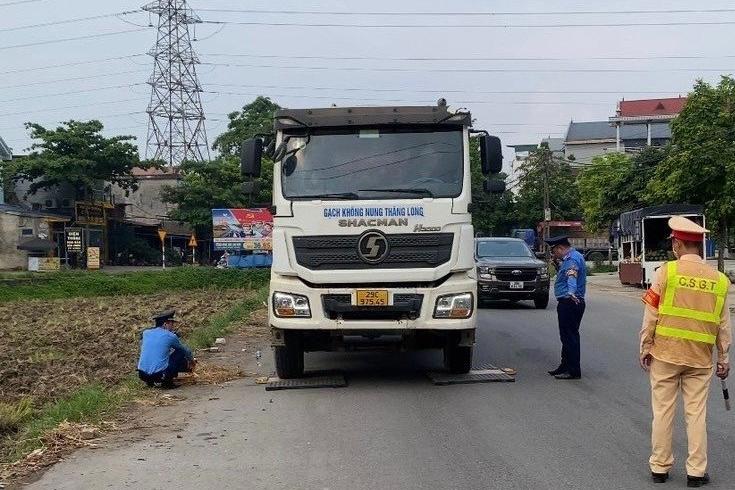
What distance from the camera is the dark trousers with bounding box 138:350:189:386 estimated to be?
10.2 meters

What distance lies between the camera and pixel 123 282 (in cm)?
3841

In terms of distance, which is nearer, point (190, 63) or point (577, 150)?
point (190, 63)

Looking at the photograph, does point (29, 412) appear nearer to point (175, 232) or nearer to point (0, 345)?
point (0, 345)

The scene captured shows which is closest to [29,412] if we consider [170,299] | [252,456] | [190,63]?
[252,456]

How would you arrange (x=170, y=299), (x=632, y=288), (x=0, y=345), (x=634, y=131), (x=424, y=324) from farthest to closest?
(x=634, y=131) → (x=170, y=299) → (x=632, y=288) → (x=0, y=345) → (x=424, y=324)

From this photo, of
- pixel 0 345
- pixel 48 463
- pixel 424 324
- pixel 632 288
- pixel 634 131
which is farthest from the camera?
pixel 634 131

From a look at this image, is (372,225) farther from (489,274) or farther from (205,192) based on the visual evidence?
Result: (205,192)

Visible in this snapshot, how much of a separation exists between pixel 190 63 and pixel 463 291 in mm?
53651

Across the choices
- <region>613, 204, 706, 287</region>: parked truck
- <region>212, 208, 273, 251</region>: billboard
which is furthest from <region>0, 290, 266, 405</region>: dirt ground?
<region>613, 204, 706, 287</region>: parked truck

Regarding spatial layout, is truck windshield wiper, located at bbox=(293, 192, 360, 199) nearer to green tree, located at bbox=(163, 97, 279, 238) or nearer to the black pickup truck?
the black pickup truck

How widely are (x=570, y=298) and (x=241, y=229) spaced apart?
108 ft

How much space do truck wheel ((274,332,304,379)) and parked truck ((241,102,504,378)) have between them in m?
0.13

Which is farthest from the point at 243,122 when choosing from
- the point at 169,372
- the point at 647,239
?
the point at 169,372

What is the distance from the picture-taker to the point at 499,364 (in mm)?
11383
